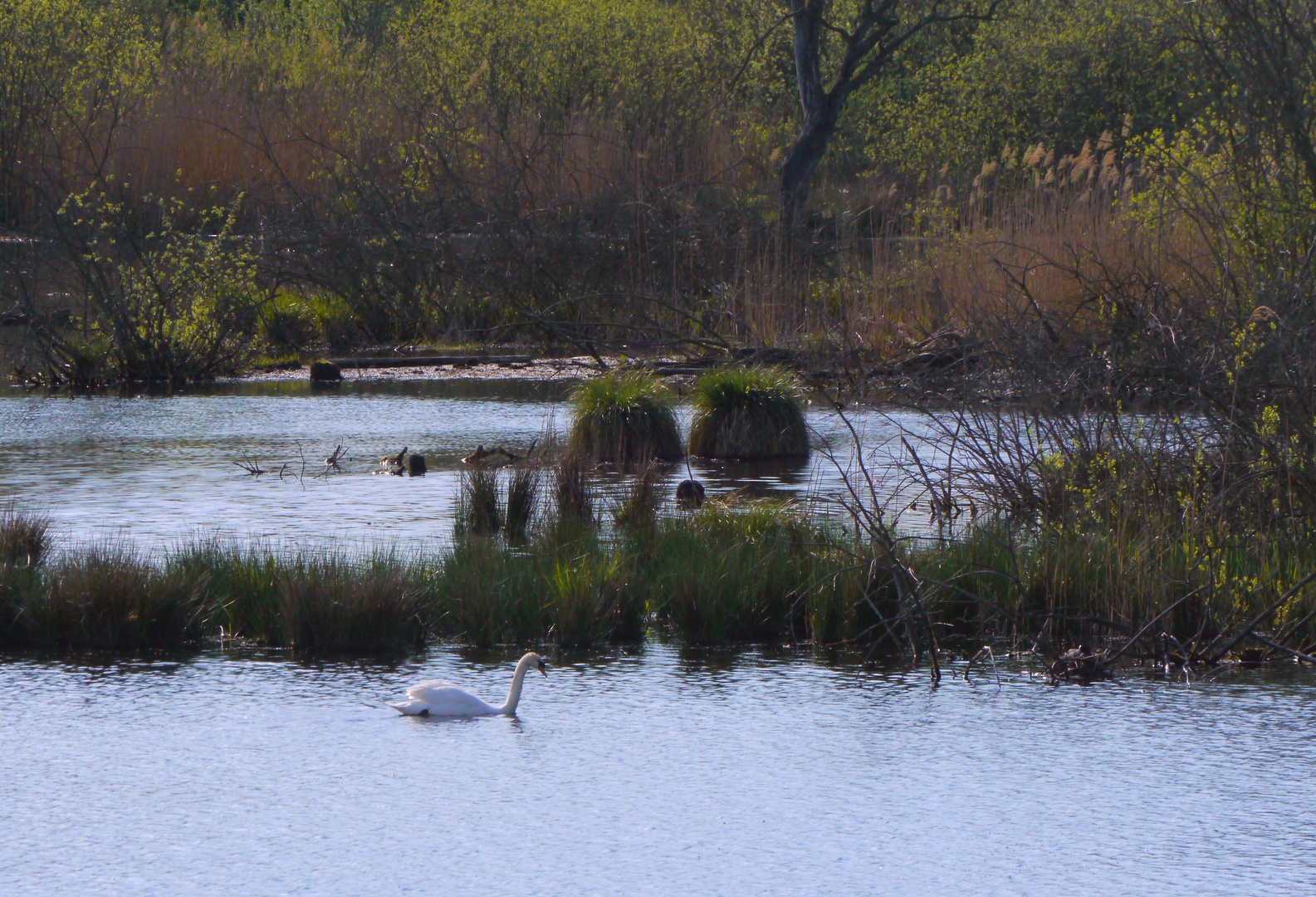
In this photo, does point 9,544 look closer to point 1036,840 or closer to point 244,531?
point 244,531

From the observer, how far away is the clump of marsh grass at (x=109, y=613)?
820cm

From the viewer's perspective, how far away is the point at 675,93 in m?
31.5

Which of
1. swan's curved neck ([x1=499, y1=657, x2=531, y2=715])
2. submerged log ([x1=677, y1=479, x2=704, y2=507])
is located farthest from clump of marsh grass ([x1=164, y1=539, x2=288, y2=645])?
submerged log ([x1=677, y1=479, x2=704, y2=507])

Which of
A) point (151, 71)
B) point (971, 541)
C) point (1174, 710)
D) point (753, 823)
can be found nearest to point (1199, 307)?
point (971, 541)

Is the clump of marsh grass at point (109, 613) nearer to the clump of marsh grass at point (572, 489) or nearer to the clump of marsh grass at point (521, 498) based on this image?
the clump of marsh grass at point (521, 498)

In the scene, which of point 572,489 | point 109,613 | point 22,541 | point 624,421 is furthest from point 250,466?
point 109,613

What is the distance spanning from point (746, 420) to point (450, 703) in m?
8.50

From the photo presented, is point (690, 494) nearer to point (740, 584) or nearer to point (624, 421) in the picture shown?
point (624, 421)

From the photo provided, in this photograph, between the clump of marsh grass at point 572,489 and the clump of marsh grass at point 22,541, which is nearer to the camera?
the clump of marsh grass at point 22,541

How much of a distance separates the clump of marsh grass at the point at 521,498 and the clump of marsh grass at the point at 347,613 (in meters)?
2.75

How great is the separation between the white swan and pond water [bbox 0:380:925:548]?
3.18 m

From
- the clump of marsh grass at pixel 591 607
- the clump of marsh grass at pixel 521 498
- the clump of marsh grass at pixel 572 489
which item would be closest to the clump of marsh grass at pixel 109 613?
the clump of marsh grass at pixel 591 607

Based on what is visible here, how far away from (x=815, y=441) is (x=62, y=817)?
10670mm

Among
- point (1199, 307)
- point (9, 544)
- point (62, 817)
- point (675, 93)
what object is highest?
point (675, 93)
